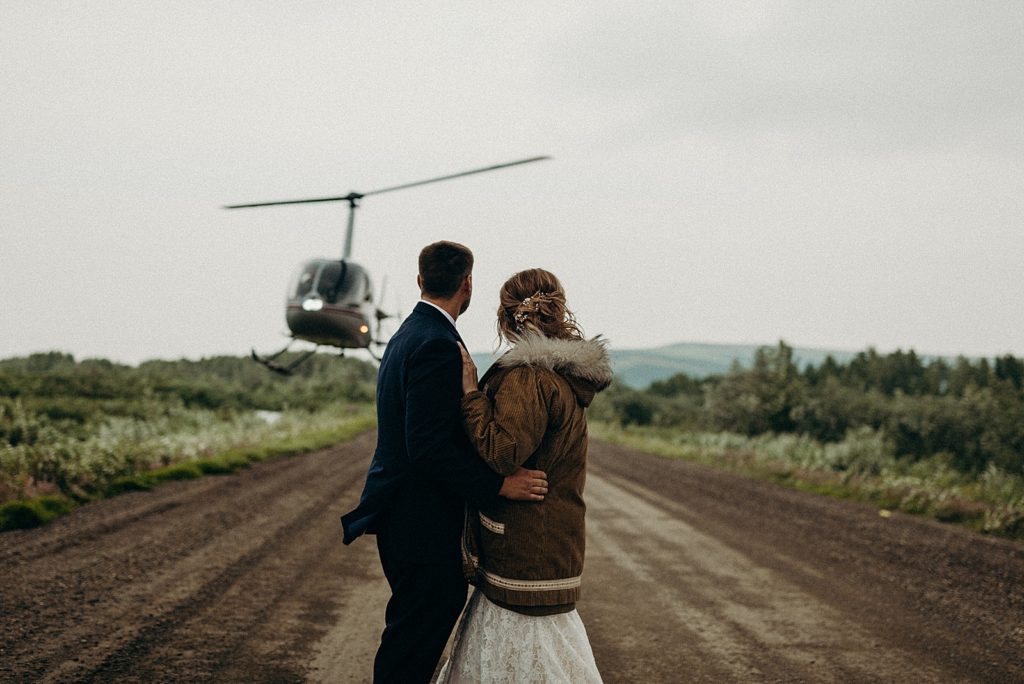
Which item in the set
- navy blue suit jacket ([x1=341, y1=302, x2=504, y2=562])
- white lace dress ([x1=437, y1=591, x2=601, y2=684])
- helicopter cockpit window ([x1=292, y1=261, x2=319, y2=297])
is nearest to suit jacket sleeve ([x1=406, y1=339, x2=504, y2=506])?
navy blue suit jacket ([x1=341, y1=302, x2=504, y2=562])

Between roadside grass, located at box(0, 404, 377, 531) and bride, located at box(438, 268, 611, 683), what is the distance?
8.09 meters

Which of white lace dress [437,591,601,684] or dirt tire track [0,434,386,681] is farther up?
white lace dress [437,591,601,684]

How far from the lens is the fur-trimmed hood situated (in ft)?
8.46

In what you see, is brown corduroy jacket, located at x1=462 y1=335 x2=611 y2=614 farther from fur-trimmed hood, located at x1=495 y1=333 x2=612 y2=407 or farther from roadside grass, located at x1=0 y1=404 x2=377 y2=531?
roadside grass, located at x1=0 y1=404 x2=377 y2=531

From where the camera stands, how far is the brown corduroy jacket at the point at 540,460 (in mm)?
2510

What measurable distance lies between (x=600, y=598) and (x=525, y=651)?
387cm

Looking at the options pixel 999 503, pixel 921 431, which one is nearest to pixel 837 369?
pixel 921 431

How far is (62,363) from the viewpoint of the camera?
63312 mm

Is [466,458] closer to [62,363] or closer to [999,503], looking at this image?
[999,503]

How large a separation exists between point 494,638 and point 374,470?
0.77 meters

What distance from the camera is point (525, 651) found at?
101 inches

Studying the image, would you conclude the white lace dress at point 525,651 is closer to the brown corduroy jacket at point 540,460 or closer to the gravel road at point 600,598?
the brown corduroy jacket at point 540,460

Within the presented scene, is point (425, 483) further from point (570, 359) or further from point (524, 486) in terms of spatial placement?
point (570, 359)

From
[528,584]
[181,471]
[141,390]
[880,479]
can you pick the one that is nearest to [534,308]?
[528,584]
